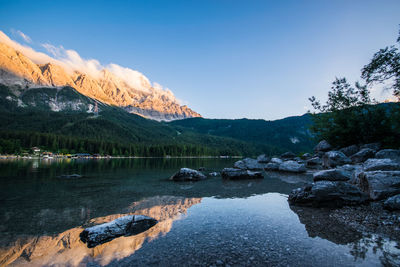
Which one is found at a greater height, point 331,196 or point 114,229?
point 331,196

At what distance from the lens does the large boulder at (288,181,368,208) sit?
10766mm

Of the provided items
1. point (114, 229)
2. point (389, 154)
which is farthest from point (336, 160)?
point (114, 229)

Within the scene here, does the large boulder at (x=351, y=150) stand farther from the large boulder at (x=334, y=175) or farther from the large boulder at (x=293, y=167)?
the large boulder at (x=334, y=175)

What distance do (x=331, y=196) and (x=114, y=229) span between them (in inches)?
458

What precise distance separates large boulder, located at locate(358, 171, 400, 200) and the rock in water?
12175 millimetres

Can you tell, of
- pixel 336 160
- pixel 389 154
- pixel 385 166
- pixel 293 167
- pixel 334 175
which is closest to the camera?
pixel 385 166

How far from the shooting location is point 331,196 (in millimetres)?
10977

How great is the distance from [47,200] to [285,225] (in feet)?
49.3

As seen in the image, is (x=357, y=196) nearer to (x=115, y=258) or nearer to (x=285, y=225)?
(x=285, y=225)

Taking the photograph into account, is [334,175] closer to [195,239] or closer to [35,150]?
[195,239]

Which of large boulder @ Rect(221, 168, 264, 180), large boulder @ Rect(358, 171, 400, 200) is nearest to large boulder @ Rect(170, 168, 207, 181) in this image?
large boulder @ Rect(221, 168, 264, 180)

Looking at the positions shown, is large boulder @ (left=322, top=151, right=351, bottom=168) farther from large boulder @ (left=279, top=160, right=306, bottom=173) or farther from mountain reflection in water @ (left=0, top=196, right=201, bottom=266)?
mountain reflection in water @ (left=0, top=196, right=201, bottom=266)

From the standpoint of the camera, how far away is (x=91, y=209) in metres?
11.1

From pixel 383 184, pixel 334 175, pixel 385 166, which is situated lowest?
pixel 334 175
